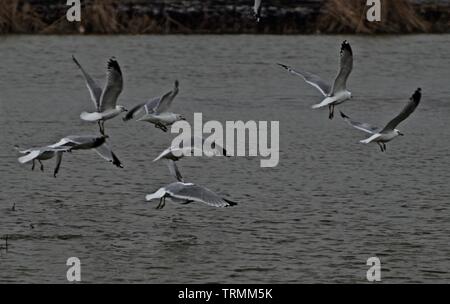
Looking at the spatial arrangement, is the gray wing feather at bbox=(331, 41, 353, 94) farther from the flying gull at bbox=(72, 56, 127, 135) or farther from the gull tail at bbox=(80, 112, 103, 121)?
the gull tail at bbox=(80, 112, 103, 121)

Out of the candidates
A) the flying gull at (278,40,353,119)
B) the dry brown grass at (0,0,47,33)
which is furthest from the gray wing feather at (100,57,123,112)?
the dry brown grass at (0,0,47,33)

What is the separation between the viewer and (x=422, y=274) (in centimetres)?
1193

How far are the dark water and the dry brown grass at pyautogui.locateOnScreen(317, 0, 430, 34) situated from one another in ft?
11.8

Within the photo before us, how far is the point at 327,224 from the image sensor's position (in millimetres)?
13578

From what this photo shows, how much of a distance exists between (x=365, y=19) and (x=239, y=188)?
15250 mm

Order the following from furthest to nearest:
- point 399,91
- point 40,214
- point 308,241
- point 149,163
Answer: point 399,91, point 149,163, point 40,214, point 308,241

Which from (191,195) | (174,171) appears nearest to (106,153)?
(174,171)

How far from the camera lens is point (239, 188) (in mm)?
15430

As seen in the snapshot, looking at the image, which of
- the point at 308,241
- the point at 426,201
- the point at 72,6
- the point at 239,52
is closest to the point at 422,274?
the point at 308,241

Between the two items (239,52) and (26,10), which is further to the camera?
(26,10)

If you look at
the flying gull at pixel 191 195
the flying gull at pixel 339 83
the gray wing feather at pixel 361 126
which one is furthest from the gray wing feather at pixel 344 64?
the flying gull at pixel 191 195

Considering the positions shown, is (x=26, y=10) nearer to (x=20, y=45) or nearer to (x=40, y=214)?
(x=20, y=45)
